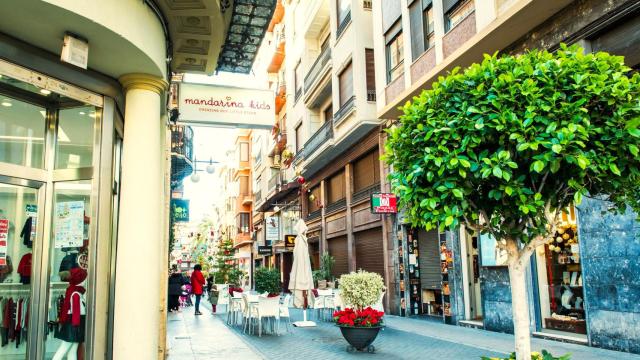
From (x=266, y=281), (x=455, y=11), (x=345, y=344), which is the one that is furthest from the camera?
(x=266, y=281)

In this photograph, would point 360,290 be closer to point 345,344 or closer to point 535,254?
point 345,344

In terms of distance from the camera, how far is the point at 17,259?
18.8 feet

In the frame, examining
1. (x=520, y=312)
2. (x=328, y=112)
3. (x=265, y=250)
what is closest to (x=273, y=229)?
(x=265, y=250)

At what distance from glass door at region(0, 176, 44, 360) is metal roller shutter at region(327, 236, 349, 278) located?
16.8 metres

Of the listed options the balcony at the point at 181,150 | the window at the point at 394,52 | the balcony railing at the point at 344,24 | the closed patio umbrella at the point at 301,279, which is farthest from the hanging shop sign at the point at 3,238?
the balcony railing at the point at 344,24

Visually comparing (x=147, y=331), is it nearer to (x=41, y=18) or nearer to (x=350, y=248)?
(x=41, y=18)

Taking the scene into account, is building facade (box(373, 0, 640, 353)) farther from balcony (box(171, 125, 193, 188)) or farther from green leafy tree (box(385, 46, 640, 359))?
balcony (box(171, 125, 193, 188))

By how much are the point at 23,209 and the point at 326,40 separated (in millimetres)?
21869

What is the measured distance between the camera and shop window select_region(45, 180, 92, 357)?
5.89m

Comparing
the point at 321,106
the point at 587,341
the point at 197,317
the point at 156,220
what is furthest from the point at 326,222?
the point at 156,220

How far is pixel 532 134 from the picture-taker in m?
4.27

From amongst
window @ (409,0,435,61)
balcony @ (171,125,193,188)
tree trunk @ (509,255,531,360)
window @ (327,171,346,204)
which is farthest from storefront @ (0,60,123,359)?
window @ (327,171,346,204)

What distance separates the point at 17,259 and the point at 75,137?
1531mm

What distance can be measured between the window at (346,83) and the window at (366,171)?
2.44m
